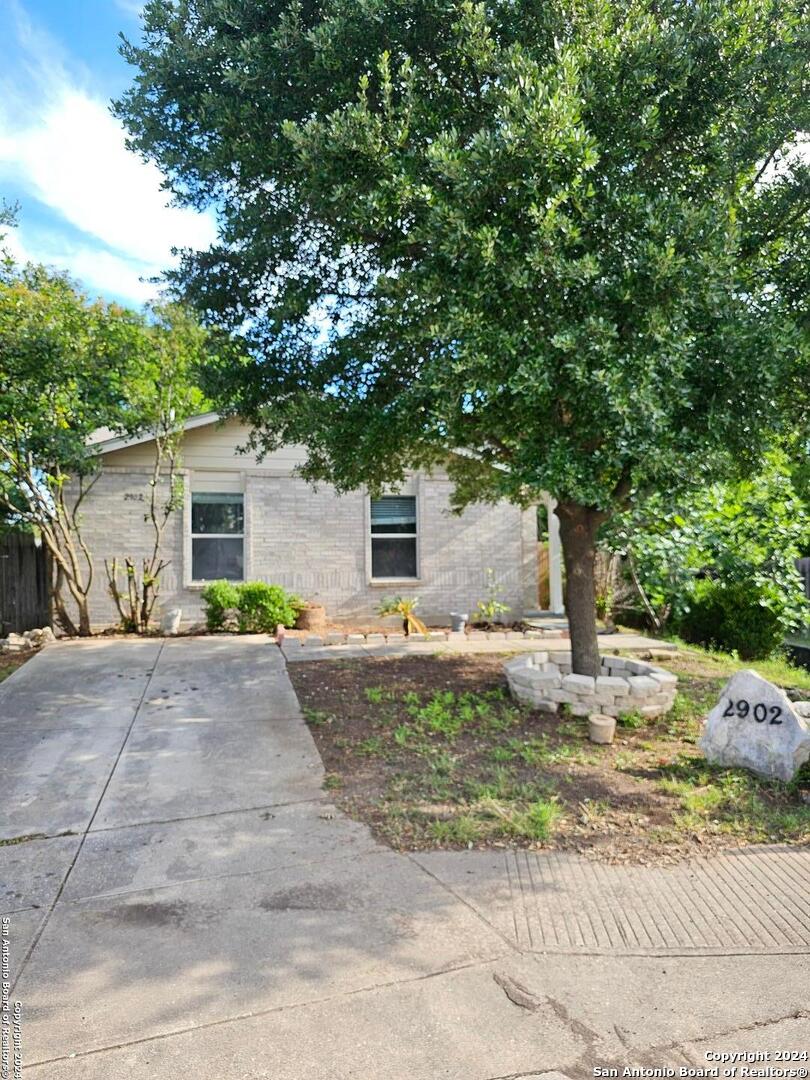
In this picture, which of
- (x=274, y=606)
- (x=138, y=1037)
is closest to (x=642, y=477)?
(x=138, y=1037)

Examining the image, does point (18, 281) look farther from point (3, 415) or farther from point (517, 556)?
point (517, 556)

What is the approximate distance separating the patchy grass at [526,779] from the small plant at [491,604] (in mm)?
5286

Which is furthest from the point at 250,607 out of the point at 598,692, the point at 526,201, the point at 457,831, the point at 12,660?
the point at 526,201

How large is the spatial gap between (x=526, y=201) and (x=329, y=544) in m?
8.80

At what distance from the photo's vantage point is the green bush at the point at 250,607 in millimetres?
11750

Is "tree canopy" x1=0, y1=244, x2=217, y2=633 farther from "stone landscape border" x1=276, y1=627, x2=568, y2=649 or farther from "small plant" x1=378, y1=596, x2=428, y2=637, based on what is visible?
"small plant" x1=378, y1=596, x2=428, y2=637

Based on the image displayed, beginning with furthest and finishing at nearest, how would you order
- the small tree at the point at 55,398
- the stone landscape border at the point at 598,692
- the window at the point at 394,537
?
the window at the point at 394,537 → the small tree at the point at 55,398 → the stone landscape border at the point at 598,692

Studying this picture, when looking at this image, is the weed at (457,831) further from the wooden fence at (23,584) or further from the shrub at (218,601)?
the wooden fence at (23,584)

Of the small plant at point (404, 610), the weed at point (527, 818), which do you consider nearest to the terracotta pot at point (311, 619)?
the small plant at point (404, 610)

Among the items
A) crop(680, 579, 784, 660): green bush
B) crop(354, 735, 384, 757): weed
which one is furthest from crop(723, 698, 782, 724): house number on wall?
crop(680, 579, 784, 660): green bush

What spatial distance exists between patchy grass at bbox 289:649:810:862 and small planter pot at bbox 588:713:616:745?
0.09 meters

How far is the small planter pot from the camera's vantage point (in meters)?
5.93

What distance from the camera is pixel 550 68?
480 centimetres

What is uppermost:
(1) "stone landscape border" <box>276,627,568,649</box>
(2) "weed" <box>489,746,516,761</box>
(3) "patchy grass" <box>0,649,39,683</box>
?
(1) "stone landscape border" <box>276,627,568,649</box>
